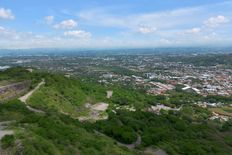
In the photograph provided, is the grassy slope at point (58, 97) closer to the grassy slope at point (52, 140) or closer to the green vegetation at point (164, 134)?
the green vegetation at point (164, 134)

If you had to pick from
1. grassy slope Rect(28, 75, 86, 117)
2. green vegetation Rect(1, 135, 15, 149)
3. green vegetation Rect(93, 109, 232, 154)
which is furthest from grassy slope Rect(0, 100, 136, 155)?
grassy slope Rect(28, 75, 86, 117)

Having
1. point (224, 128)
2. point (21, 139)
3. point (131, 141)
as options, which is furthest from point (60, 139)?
point (224, 128)

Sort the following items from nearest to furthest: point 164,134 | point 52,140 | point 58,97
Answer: point 52,140
point 164,134
point 58,97

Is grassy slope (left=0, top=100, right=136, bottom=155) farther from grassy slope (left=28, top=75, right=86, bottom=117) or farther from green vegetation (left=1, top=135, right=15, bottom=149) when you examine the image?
grassy slope (left=28, top=75, right=86, bottom=117)

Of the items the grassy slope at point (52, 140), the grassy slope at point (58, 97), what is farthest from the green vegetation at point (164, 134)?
the grassy slope at point (58, 97)

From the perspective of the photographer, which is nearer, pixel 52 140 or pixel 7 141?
pixel 7 141

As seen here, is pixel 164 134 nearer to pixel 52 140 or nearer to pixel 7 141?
pixel 52 140

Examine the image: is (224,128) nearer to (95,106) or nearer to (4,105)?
(95,106)

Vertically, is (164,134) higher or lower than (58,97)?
lower

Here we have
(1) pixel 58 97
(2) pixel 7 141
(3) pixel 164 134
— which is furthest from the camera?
(1) pixel 58 97

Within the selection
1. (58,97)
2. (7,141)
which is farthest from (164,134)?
(58,97)

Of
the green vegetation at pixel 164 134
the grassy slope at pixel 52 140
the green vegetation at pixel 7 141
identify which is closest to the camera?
the grassy slope at pixel 52 140
